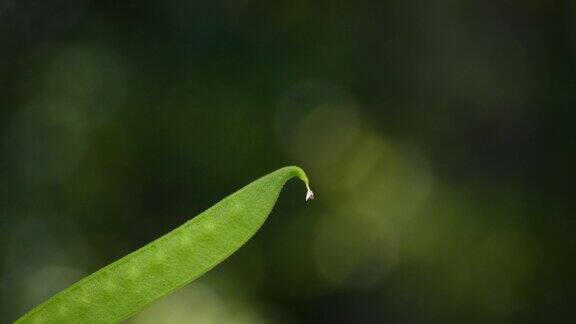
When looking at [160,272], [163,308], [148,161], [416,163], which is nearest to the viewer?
[160,272]

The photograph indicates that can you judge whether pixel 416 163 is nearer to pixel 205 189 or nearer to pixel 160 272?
pixel 205 189

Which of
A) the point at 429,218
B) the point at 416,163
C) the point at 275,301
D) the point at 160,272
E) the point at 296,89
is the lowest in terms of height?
the point at 160,272

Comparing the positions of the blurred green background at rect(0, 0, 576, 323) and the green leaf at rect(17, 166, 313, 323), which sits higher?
the blurred green background at rect(0, 0, 576, 323)

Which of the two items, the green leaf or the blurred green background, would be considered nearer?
the green leaf

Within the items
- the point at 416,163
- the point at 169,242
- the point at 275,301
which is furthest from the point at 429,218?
the point at 169,242

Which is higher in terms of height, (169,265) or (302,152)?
(302,152)

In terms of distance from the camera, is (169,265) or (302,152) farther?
(302,152)
